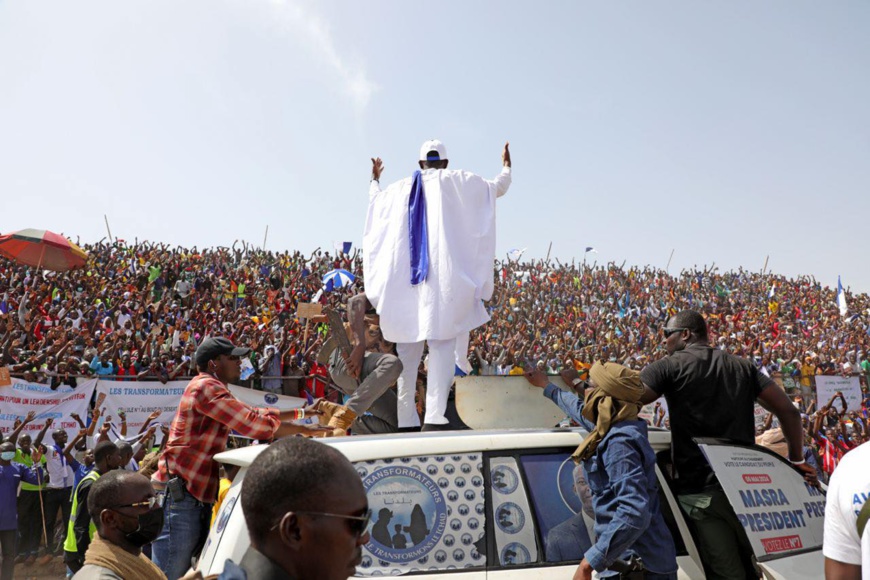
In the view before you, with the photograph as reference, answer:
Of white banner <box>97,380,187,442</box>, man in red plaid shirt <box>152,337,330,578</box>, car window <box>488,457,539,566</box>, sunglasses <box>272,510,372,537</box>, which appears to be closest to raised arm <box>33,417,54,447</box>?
white banner <box>97,380,187,442</box>

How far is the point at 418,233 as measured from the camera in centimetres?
461

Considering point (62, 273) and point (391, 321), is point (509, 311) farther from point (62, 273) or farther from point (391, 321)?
point (391, 321)

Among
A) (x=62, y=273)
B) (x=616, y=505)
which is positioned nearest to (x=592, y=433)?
(x=616, y=505)

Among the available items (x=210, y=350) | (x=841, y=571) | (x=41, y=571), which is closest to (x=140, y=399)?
(x=41, y=571)

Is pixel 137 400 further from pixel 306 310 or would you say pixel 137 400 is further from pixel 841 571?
pixel 841 571

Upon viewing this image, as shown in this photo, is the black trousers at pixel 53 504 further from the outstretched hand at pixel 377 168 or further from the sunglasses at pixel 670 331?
the sunglasses at pixel 670 331

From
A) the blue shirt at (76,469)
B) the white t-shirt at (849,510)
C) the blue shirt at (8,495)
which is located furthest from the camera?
the blue shirt at (76,469)

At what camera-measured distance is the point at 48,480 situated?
8.80 metres

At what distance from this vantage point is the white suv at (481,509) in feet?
8.66

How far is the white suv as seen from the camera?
2641mm

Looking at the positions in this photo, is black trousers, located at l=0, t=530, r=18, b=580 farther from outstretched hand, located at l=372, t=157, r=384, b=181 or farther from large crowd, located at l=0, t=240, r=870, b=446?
outstretched hand, located at l=372, t=157, r=384, b=181

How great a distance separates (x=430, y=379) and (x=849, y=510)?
277 centimetres

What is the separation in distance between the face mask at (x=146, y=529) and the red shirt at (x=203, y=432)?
74 centimetres

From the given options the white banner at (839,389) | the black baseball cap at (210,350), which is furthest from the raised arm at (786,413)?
the white banner at (839,389)
